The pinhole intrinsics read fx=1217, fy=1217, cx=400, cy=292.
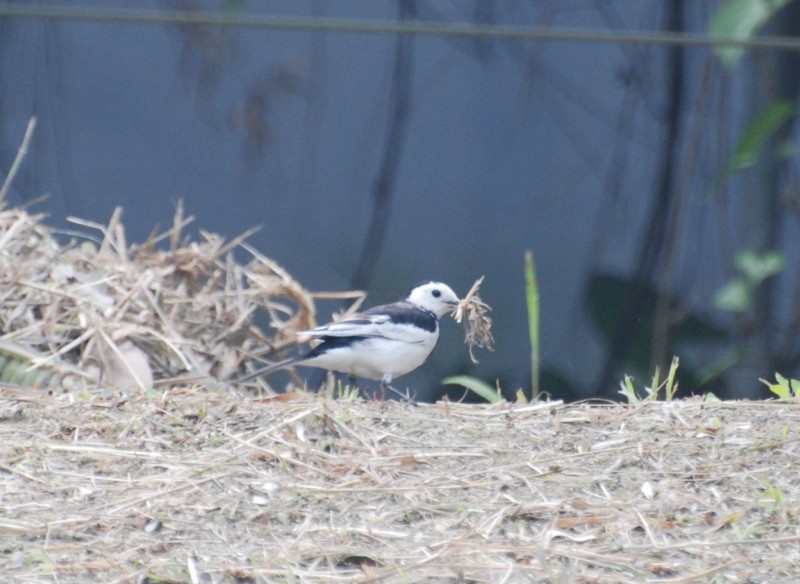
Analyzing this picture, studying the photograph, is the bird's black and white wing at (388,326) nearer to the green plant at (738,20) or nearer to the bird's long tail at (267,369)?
the bird's long tail at (267,369)

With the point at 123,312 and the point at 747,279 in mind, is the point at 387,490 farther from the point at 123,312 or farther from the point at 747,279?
the point at 747,279

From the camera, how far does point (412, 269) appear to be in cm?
685

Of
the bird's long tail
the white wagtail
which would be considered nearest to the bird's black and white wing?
the white wagtail

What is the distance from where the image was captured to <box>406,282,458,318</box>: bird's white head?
5891 mm

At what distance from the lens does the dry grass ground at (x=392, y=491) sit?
2824 millimetres

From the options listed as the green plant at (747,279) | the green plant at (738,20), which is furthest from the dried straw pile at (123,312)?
the green plant at (738,20)

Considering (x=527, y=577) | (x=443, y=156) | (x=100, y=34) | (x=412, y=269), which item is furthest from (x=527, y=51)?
(x=527, y=577)

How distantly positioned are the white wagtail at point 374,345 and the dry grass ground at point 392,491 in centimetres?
138

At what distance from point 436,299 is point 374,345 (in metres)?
0.62

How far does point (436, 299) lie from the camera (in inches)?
233

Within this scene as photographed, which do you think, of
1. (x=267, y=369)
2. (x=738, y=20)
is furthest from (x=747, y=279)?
(x=267, y=369)

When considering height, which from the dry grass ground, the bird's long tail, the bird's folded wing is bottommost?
the bird's long tail

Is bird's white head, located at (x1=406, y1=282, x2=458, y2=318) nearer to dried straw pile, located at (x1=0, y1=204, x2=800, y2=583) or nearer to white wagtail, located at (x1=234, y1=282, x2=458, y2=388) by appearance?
white wagtail, located at (x1=234, y1=282, x2=458, y2=388)

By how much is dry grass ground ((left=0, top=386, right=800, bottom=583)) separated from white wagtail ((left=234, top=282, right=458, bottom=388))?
4.54 ft
